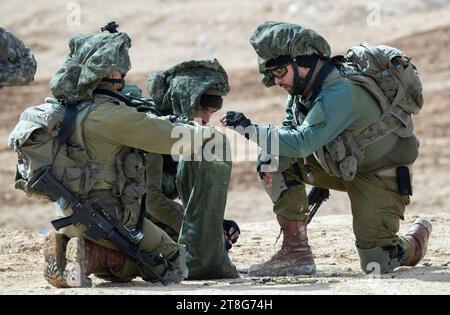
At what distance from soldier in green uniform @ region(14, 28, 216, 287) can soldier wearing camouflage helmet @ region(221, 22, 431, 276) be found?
54 centimetres

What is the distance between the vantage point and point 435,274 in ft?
26.1

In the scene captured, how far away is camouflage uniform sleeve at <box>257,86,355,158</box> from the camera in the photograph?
25.5 ft

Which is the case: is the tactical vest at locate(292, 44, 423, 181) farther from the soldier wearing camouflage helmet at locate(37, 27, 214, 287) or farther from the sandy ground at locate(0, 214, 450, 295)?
the soldier wearing camouflage helmet at locate(37, 27, 214, 287)

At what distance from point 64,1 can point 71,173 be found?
20338 millimetres

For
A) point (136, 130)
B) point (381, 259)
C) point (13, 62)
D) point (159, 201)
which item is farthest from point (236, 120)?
point (13, 62)

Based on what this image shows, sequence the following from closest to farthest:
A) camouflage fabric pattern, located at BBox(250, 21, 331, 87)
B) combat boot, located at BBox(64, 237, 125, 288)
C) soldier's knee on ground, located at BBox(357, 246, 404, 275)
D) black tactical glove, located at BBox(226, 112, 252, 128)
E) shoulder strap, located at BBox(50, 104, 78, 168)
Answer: combat boot, located at BBox(64, 237, 125, 288) → shoulder strap, located at BBox(50, 104, 78, 168) → black tactical glove, located at BBox(226, 112, 252, 128) → camouflage fabric pattern, located at BBox(250, 21, 331, 87) → soldier's knee on ground, located at BBox(357, 246, 404, 275)

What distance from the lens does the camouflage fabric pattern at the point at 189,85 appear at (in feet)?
27.8

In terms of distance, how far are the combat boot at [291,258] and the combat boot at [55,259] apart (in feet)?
4.69

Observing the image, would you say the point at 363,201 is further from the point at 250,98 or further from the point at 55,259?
the point at 250,98

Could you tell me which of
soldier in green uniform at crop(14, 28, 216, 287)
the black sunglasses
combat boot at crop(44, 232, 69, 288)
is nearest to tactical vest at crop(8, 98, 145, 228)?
soldier in green uniform at crop(14, 28, 216, 287)

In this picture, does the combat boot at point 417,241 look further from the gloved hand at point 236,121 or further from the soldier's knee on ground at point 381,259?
the gloved hand at point 236,121
